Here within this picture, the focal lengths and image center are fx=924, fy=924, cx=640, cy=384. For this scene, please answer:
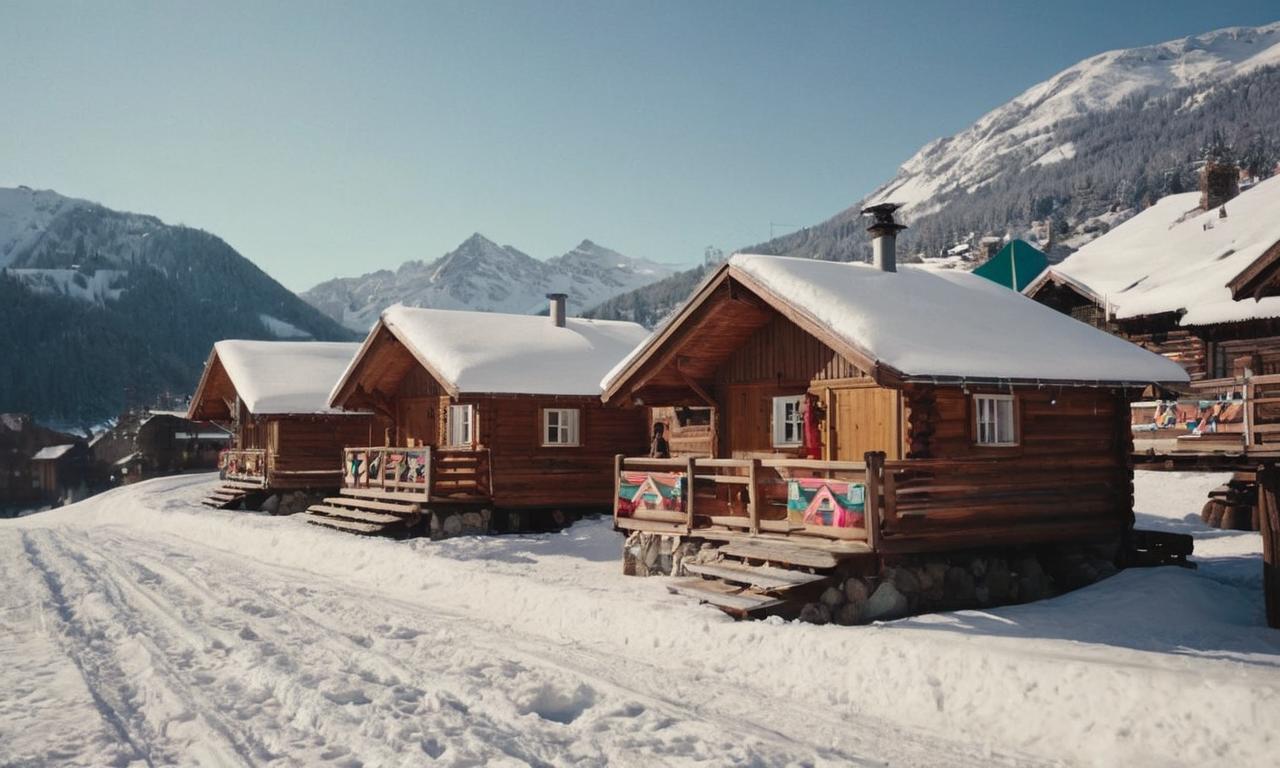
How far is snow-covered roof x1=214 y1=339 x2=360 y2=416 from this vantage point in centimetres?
3069

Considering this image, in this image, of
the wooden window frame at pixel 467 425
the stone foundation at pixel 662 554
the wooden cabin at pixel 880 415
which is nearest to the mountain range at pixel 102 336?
the wooden window frame at pixel 467 425

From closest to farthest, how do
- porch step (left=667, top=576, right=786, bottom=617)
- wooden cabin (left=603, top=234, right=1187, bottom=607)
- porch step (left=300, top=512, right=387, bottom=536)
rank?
1. porch step (left=667, top=576, right=786, bottom=617)
2. wooden cabin (left=603, top=234, right=1187, bottom=607)
3. porch step (left=300, top=512, right=387, bottom=536)

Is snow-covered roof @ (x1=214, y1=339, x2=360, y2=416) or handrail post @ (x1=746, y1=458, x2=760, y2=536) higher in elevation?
snow-covered roof @ (x1=214, y1=339, x2=360, y2=416)

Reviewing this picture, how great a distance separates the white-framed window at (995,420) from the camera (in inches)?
567

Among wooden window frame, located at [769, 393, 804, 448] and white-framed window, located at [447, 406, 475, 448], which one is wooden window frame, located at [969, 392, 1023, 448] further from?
white-framed window, located at [447, 406, 475, 448]

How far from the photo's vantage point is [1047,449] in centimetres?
1485

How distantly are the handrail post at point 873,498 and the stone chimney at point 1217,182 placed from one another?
1127 inches

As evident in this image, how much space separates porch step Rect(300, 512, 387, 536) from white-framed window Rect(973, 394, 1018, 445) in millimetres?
13296

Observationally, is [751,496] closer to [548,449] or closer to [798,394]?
[798,394]

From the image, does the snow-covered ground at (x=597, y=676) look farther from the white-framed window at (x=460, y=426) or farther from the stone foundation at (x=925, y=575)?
the white-framed window at (x=460, y=426)

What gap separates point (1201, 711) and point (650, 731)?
4.28 meters

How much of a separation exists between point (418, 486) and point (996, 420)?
511 inches

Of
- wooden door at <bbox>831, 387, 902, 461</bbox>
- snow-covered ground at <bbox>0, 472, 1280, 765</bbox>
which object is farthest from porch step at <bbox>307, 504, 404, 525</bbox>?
wooden door at <bbox>831, 387, 902, 461</bbox>

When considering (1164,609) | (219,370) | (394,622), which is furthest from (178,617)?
(219,370)
